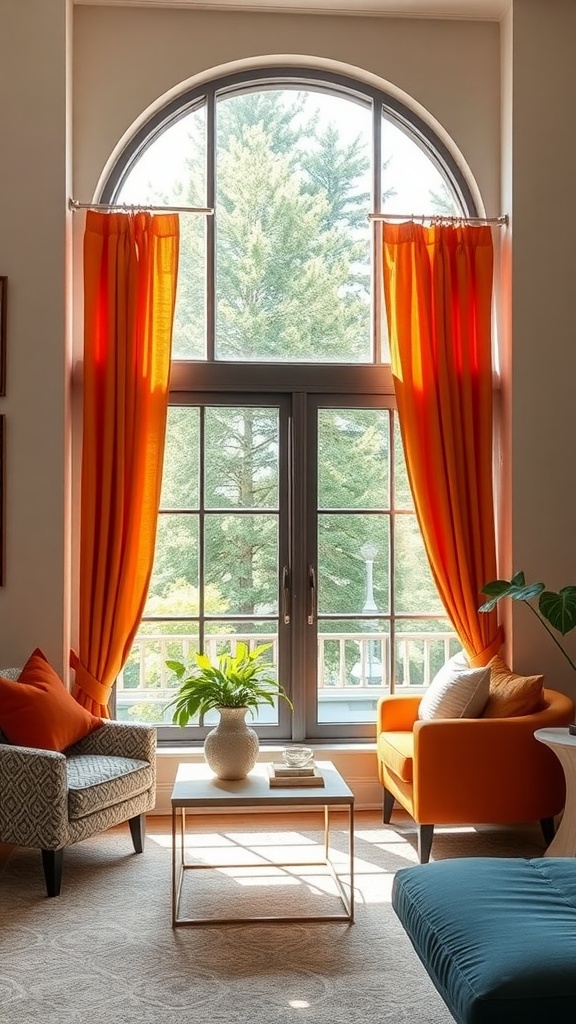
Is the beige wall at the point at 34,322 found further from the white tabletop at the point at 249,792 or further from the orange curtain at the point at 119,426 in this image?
the white tabletop at the point at 249,792

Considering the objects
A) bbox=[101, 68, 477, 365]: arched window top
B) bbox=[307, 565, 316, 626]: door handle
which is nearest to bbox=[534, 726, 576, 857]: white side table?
bbox=[307, 565, 316, 626]: door handle

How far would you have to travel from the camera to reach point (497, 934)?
224cm

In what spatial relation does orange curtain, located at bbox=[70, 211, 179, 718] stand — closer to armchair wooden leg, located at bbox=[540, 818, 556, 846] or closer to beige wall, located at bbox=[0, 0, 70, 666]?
beige wall, located at bbox=[0, 0, 70, 666]

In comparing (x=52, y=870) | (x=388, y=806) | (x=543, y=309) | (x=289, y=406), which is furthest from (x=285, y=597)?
(x=543, y=309)

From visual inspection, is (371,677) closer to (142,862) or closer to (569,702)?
(569,702)

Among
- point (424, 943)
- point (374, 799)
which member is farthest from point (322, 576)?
point (424, 943)

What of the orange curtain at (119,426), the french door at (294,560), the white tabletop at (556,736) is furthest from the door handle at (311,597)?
the white tabletop at (556,736)

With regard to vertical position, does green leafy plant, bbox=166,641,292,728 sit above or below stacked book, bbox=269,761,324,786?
above

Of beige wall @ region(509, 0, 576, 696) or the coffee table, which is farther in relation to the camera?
beige wall @ region(509, 0, 576, 696)

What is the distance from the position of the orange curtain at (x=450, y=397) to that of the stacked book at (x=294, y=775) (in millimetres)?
1485

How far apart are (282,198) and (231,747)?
297 cm

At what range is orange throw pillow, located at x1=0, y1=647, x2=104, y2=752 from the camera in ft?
13.8

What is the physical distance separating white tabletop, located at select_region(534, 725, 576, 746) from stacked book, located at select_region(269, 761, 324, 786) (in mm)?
945

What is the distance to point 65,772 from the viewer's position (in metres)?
3.92
